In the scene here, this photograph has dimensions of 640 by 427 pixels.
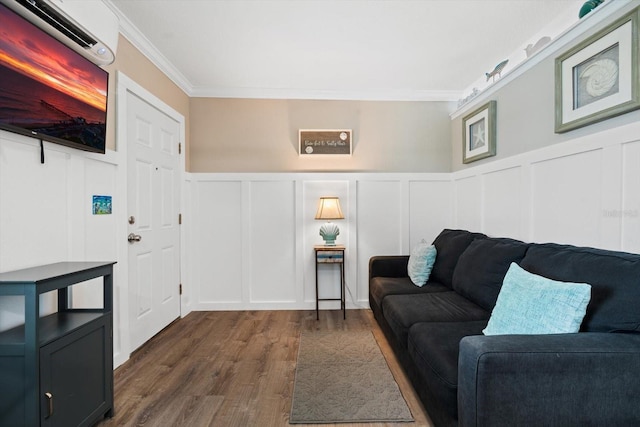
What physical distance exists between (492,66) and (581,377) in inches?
113

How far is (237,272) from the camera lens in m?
3.67

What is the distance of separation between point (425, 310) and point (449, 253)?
33.8 inches

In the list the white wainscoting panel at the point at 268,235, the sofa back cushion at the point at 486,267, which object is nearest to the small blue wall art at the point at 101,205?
the white wainscoting panel at the point at 268,235

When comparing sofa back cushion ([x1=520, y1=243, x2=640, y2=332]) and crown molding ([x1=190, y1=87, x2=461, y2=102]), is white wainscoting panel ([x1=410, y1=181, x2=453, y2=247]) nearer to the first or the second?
crown molding ([x1=190, y1=87, x2=461, y2=102])

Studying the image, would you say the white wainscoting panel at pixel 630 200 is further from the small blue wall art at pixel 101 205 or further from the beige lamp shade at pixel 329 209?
the small blue wall art at pixel 101 205

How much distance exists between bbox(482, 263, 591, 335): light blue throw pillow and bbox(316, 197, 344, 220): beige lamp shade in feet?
6.40

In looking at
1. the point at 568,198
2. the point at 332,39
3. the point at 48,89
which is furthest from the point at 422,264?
the point at 48,89

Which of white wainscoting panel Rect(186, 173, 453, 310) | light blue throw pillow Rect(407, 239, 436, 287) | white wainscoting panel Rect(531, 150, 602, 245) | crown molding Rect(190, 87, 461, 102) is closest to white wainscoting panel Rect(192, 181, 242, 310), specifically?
white wainscoting panel Rect(186, 173, 453, 310)

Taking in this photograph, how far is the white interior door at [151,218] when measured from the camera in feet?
8.39

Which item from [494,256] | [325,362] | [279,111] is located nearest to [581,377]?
[494,256]

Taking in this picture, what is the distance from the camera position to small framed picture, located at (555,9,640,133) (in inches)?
63.8

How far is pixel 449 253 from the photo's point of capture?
2.83 m

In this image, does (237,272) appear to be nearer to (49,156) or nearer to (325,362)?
(325,362)

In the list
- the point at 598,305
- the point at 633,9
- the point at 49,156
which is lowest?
the point at 598,305
